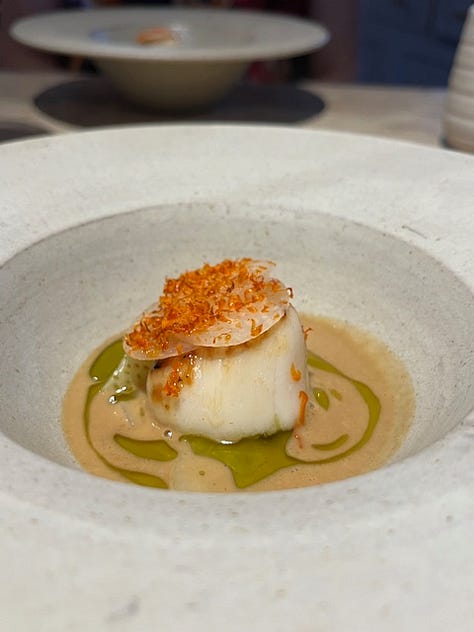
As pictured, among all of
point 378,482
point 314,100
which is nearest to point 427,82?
point 314,100

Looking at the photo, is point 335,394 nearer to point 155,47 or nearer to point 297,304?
point 297,304

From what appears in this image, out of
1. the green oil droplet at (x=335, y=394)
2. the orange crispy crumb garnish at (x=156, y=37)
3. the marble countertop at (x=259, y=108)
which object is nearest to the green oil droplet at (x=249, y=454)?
the green oil droplet at (x=335, y=394)

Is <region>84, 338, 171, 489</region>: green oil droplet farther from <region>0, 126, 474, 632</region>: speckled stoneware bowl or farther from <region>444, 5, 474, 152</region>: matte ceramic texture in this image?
<region>444, 5, 474, 152</region>: matte ceramic texture

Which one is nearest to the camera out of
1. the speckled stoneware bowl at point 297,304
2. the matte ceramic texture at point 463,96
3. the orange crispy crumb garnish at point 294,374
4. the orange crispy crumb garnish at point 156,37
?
the speckled stoneware bowl at point 297,304

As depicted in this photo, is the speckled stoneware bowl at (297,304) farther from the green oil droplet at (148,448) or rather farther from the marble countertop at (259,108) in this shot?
the marble countertop at (259,108)

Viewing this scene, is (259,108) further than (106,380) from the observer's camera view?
Yes

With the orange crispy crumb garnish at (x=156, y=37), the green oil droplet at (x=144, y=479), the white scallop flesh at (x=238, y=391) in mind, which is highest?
the orange crispy crumb garnish at (x=156, y=37)

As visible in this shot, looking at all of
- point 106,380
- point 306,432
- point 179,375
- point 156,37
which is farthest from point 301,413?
point 156,37
